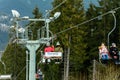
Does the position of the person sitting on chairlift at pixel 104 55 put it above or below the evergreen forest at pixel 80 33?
below

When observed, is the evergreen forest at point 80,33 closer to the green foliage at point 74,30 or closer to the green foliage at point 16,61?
the green foliage at point 74,30

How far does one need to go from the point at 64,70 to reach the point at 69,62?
60.1 inches

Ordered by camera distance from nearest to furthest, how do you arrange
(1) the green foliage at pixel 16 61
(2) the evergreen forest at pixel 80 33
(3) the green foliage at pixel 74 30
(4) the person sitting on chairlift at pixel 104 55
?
(4) the person sitting on chairlift at pixel 104 55 → (2) the evergreen forest at pixel 80 33 → (3) the green foliage at pixel 74 30 → (1) the green foliage at pixel 16 61

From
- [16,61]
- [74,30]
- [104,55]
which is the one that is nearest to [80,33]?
[74,30]

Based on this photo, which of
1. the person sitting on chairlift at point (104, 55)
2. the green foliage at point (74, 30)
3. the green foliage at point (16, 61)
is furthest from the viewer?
the green foliage at point (16, 61)

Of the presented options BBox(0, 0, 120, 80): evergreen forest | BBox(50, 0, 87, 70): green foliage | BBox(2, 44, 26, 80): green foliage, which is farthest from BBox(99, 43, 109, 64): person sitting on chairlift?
BBox(2, 44, 26, 80): green foliage

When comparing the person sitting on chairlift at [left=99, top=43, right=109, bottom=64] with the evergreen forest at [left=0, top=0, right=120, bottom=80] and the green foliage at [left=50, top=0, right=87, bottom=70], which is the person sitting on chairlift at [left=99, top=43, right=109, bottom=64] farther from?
the green foliage at [left=50, top=0, right=87, bottom=70]

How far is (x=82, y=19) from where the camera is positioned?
63844mm

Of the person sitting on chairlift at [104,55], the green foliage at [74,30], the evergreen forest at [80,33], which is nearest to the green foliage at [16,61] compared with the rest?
the evergreen forest at [80,33]

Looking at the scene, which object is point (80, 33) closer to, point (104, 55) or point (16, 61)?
point (16, 61)

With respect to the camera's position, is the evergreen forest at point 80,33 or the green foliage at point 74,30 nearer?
the evergreen forest at point 80,33

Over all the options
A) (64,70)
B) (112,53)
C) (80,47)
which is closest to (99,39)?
(80,47)

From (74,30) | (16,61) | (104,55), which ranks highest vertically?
(74,30)

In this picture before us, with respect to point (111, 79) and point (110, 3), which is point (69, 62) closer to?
point (110, 3)
